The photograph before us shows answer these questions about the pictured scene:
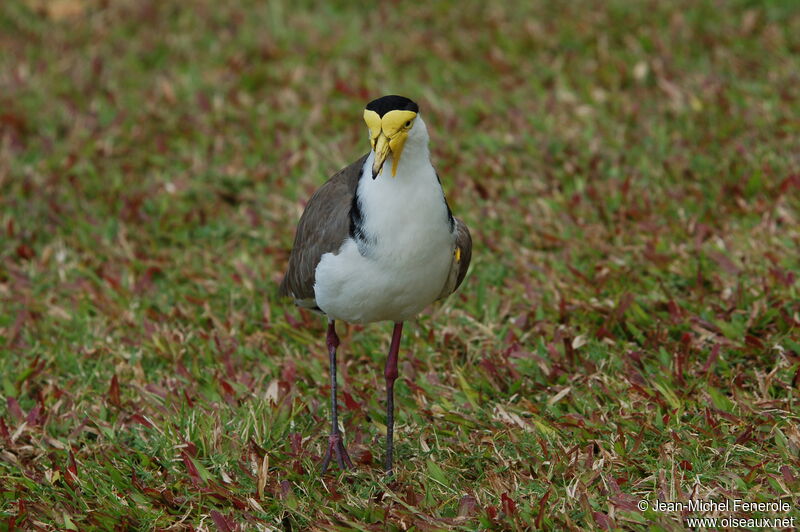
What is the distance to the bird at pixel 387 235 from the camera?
3650 mm

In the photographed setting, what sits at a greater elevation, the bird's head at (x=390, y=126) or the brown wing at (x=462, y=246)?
the bird's head at (x=390, y=126)

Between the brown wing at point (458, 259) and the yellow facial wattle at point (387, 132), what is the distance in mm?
570

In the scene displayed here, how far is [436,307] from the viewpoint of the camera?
5.38 m

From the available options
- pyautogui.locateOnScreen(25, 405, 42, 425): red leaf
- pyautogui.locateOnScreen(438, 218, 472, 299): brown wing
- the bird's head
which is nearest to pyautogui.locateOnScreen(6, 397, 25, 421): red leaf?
pyautogui.locateOnScreen(25, 405, 42, 425): red leaf

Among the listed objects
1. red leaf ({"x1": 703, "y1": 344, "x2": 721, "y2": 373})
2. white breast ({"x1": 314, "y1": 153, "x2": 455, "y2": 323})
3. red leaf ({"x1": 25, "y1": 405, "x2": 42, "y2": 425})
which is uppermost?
white breast ({"x1": 314, "y1": 153, "x2": 455, "y2": 323})

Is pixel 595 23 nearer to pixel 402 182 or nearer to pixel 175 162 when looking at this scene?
pixel 175 162

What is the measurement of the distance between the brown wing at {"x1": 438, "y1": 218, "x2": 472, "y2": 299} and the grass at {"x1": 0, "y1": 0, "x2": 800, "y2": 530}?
2.15 feet

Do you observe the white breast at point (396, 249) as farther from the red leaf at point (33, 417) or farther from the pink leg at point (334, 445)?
the red leaf at point (33, 417)

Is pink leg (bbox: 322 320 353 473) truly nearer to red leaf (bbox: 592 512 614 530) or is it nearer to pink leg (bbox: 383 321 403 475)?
pink leg (bbox: 383 321 403 475)

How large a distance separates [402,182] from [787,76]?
4.36 metres

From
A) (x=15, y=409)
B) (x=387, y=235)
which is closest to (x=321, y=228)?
(x=387, y=235)

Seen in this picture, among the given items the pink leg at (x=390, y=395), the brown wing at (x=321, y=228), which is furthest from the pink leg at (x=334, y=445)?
the brown wing at (x=321, y=228)

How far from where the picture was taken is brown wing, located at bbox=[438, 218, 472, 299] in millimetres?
4059

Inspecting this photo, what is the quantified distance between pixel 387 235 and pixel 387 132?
1.27 ft
